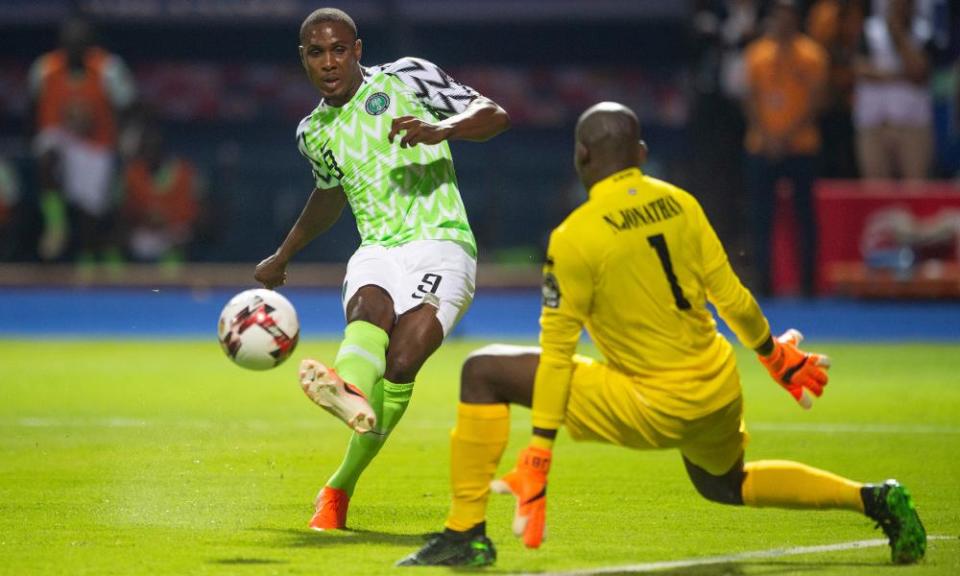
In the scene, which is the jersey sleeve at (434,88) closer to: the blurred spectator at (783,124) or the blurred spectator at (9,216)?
the blurred spectator at (783,124)

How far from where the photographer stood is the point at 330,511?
761 centimetres

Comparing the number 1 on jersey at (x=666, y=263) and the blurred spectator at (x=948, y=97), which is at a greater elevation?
the number 1 on jersey at (x=666, y=263)

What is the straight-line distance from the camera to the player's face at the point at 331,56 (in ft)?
25.6

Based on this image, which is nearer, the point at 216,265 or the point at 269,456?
the point at 269,456

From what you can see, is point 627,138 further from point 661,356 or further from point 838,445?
point 838,445

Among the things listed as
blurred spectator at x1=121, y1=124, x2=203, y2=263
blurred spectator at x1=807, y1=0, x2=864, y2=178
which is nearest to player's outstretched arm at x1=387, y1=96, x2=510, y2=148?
blurred spectator at x1=807, y1=0, x2=864, y2=178

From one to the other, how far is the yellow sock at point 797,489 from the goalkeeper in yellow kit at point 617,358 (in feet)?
0.36

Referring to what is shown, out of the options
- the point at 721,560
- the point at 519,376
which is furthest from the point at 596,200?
the point at 721,560

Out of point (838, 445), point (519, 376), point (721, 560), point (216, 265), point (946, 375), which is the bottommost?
point (216, 265)

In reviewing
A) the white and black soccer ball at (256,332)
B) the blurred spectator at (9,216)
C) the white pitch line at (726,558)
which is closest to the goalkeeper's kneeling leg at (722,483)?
the white pitch line at (726,558)

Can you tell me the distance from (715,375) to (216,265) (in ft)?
50.3

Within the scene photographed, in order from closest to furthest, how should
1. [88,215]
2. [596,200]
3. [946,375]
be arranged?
[596,200] < [946,375] < [88,215]

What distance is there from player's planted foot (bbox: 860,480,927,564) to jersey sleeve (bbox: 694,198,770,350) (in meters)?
0.75

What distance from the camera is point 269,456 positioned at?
10047 mm
